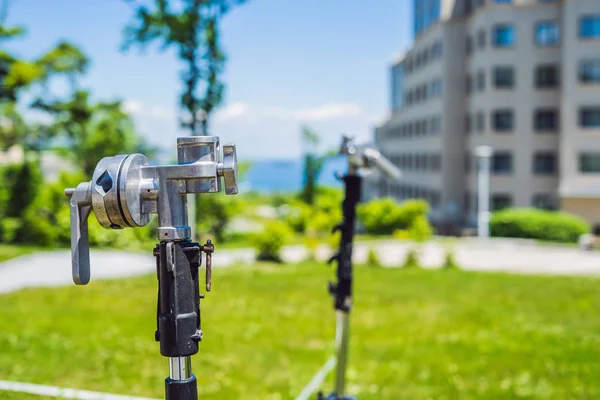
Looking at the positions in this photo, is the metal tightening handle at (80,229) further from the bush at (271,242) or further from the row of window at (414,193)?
the row of window at (414,193)

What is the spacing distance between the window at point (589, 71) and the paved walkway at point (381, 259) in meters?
10.2

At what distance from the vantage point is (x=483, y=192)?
3600cm

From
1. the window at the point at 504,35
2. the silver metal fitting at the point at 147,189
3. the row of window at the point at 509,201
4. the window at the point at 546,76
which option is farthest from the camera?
the window at the point at 504,35

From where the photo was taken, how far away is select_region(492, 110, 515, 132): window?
124 feet

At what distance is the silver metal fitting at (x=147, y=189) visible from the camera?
6.46ft

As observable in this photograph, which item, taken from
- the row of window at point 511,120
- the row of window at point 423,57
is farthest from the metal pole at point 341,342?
the row of window at point 423,57

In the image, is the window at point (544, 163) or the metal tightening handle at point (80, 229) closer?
the metal tightening handle at point (80, 229)

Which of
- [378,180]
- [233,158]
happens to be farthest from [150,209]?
[378,180]

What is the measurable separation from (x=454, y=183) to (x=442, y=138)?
2.80 meters

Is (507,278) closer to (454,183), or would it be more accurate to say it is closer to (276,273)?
(276,273)

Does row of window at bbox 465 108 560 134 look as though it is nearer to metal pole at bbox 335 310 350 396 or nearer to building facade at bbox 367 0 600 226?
building facade at bbox 367 0 600 226

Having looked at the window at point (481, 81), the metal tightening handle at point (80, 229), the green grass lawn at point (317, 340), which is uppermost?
the window at point (481, 81)

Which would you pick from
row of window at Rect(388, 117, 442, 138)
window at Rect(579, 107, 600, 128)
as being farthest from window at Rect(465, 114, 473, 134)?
window at Rect(579, 107, 600, 128)

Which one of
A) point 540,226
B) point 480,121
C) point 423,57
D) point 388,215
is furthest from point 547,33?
point 388,215
